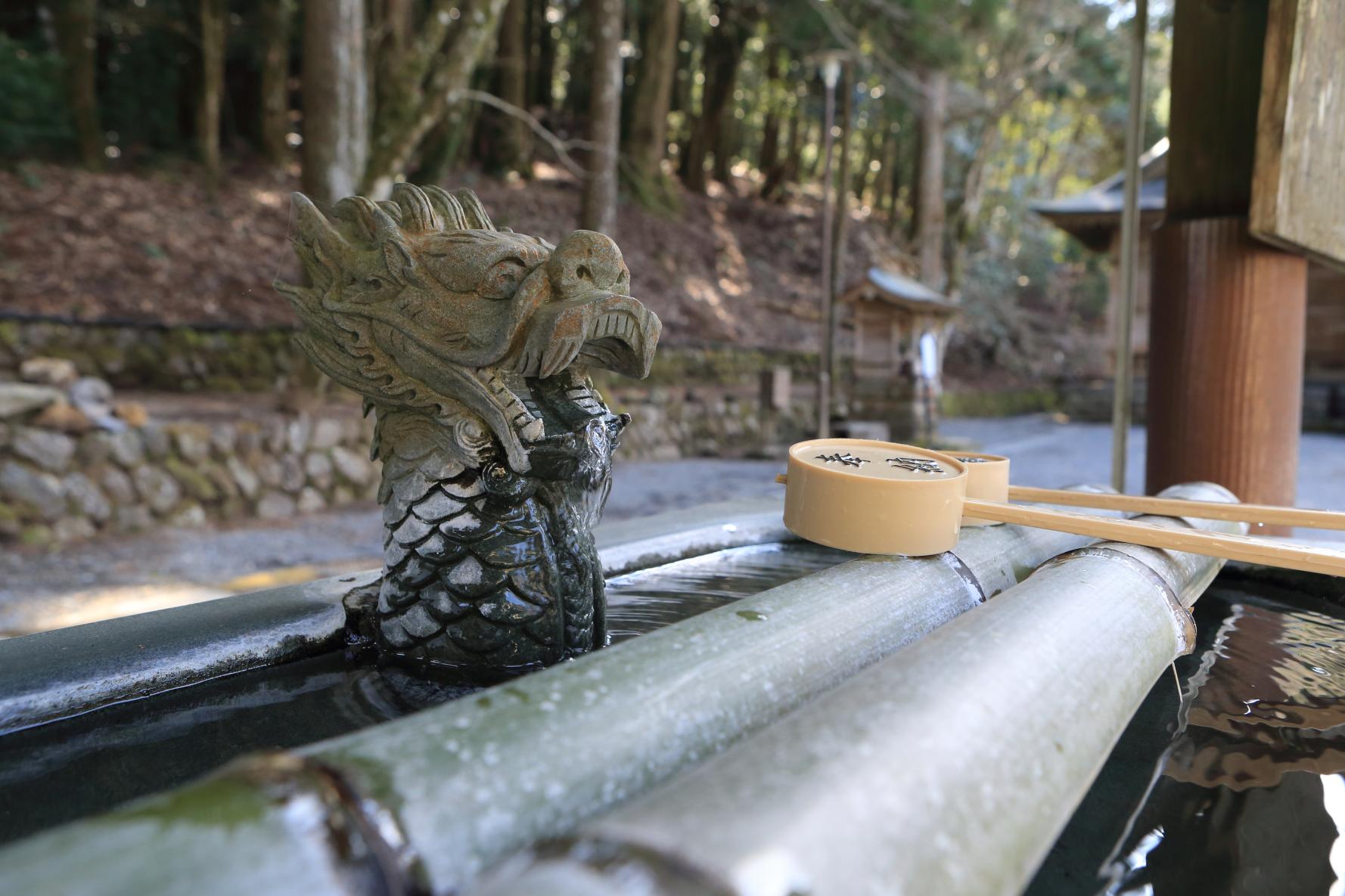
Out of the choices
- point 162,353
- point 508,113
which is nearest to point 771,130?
point 508,113

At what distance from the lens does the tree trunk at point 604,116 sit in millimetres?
8070

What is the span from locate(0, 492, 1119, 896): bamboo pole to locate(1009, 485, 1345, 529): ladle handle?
95cm

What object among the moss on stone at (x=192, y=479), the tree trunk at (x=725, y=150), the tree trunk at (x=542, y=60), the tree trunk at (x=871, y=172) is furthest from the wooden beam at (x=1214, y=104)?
the tree trunk at (x=871, y=172)

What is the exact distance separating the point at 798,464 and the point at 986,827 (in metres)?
0.77

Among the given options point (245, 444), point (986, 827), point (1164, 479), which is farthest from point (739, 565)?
point (245, 444)

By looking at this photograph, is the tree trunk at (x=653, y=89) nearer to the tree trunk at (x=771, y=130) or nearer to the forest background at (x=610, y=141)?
the forest background at (x=610, y=141)

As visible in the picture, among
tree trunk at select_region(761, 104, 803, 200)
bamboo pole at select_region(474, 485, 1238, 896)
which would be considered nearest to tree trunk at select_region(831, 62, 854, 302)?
tree trunk at select_region(761, 104, 803, 200)

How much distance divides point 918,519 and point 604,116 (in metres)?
7.75

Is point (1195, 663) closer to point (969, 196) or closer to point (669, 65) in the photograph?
point (669, 65)

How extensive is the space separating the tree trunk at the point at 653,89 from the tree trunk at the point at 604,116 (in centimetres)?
596

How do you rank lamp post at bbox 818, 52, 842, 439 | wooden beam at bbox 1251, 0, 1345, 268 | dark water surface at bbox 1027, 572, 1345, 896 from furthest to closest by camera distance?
lamp post at bbox 818, 52, 842, 439 → wooden beam at bbox 1251, 0, 1345, 268 → dark water surface at bbox 1027, 572, 1345, 896

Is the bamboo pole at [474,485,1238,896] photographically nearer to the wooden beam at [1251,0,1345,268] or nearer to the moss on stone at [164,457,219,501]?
the wooden beam at [1251,0,1345,268]

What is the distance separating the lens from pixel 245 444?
234 inches

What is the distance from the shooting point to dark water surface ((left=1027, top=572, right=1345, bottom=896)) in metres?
0.93
